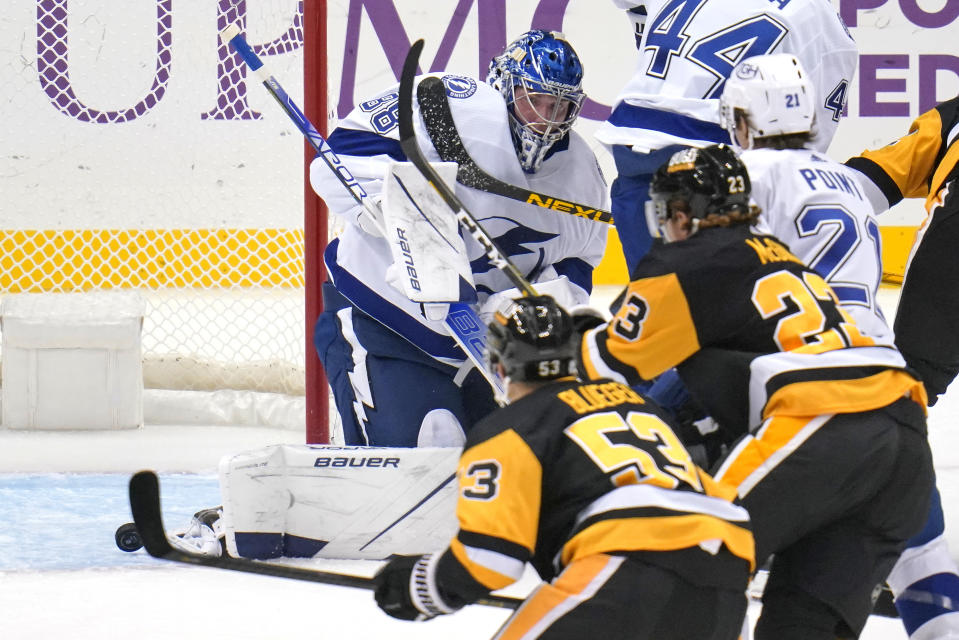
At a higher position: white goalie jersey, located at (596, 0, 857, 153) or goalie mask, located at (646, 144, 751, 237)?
white goalie jersey, located at (596, 0, 857, 153)

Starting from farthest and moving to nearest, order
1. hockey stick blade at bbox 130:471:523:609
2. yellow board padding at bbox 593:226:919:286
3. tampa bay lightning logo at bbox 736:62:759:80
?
yellow board padding at bbox 593:226:919:286
tampa bay lightning logo at bbox 736:62:759:80
hockey stick blade at bbox 130:471:523:609

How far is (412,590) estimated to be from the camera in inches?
70.2

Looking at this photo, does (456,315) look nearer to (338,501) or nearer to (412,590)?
(338,501)

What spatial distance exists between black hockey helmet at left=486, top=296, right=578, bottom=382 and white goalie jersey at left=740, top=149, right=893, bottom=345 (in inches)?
21.7

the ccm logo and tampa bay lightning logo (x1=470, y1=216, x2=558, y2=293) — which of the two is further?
tampa bay lightning logo (x1=470, y1=216, x2=558, y2=293)

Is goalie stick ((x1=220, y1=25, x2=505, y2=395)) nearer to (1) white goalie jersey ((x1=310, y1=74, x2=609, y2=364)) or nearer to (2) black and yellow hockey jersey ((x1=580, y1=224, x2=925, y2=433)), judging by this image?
(1) white goalie jersey ((x1=310, y1=74, x2=609, y2=364))

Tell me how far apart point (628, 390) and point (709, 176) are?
0.43 m

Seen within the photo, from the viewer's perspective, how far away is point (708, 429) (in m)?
2.53

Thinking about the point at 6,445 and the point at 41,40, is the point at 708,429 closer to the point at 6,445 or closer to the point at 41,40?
the point at 6,445

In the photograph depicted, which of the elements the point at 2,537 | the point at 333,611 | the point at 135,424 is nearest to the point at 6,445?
the point at 135,424

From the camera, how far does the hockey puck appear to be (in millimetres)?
3137

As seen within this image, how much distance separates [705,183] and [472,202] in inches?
42.5

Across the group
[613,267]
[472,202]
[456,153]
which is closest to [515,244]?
[472,202]

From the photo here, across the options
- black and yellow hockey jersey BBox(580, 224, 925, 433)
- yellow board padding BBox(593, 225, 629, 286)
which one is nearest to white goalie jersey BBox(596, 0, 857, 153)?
black and yellow hockey jersey BBox(580, 224, 925, 433)
